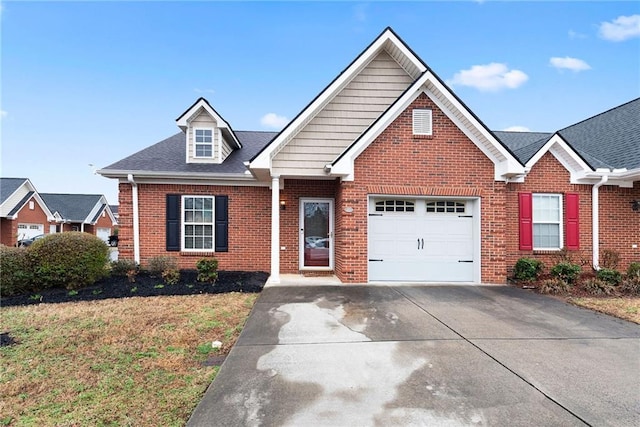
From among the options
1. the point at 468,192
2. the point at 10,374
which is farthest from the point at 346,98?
the point at 10,374

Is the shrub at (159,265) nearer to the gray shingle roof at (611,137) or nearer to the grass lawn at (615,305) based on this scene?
the grass lawn at (615,305)

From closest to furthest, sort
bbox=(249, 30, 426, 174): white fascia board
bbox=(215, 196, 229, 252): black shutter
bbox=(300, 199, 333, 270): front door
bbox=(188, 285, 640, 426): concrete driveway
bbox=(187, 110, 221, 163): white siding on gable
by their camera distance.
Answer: bbox=(188, 285, 640, 426): concrete driveway → bbox=(249, 30, 426, 174): white fascia board → bbox=(215, 196, 229, 252): black shutter → bbox=(300, 199, 333, 270): front door → bbox=(187, 110, 221, 163): white siding on gable

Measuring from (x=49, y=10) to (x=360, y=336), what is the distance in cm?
1365

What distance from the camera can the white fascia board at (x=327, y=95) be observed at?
26.9ft

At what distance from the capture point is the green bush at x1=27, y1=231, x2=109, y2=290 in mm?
7777

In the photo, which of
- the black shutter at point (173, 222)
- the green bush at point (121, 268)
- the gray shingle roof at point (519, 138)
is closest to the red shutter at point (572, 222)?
the gray shingle roof at point (519, 138)

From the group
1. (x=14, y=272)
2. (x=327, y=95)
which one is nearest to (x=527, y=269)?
(x=327, y=95)

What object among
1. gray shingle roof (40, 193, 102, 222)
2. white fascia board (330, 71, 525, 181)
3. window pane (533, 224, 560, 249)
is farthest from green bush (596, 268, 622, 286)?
gray shingle roof (40, 193, 102, 222)

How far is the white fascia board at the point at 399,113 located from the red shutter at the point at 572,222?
2.53 m

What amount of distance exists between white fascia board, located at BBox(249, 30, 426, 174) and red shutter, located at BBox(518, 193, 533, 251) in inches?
184

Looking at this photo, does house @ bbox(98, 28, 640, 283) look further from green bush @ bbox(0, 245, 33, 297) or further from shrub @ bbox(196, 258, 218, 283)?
green bush @ bbox(0, 245, 33, 297)

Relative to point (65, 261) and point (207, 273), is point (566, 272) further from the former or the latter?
point (65, 261)

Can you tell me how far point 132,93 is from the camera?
17.1m

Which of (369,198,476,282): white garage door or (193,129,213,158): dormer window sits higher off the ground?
Answer: (193,129,213,158): dormer window
